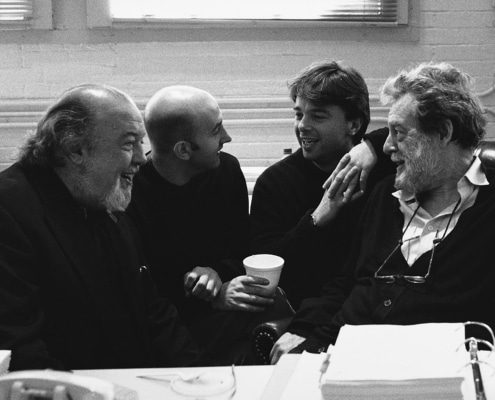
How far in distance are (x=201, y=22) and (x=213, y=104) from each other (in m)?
1.20

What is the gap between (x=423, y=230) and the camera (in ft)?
8.24

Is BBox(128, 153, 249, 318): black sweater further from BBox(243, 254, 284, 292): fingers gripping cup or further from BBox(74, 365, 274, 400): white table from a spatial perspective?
BBox(74, 365, 274, 400): white table

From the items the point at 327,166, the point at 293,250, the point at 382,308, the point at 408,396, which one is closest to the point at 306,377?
the point at 408,396

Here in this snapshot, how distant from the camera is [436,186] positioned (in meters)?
2.58

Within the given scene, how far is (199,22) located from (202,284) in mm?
1861

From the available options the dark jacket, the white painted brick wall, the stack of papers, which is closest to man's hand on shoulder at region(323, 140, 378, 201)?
the dark jacket

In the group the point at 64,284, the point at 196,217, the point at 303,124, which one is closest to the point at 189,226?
the point at 196,217

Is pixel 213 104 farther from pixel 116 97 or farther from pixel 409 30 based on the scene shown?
pixel 409 30

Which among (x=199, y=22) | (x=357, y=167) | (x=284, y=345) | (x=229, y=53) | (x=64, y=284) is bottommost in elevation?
(x=284, y=345)

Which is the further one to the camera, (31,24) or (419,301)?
(31,24)

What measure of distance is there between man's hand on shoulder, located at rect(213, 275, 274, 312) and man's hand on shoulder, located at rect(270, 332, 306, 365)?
0.87 feet

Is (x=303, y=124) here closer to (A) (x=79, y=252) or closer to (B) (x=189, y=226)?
(B) (x=189, y=226)

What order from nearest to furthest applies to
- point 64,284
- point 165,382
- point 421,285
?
point 165,382 → point 64,284 → point 421,285

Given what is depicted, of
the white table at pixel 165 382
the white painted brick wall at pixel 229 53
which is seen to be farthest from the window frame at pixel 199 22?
the white table at pixel 165 382
